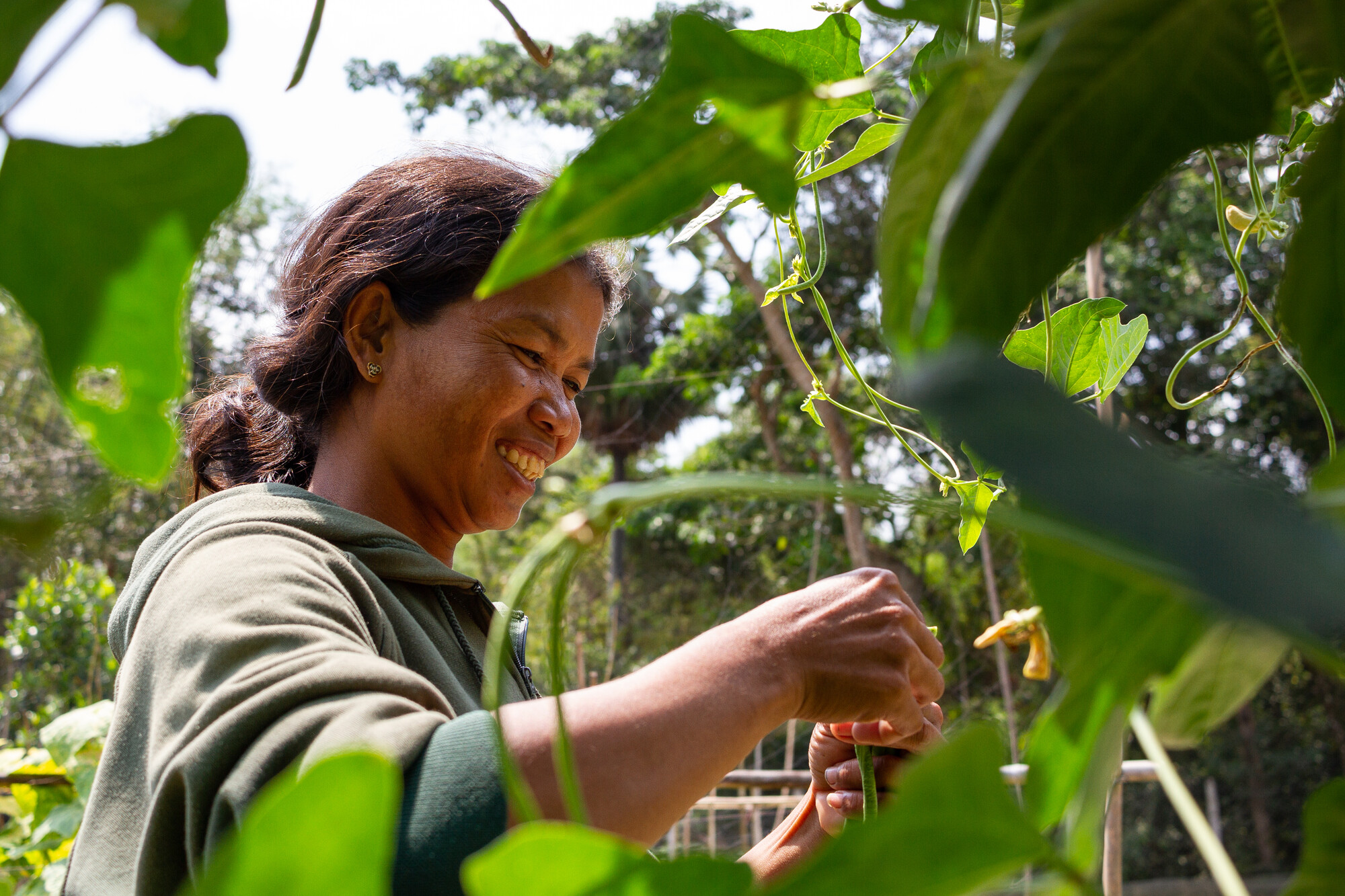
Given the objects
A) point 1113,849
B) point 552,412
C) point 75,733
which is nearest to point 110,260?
point 552,412

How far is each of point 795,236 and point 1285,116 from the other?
150mm

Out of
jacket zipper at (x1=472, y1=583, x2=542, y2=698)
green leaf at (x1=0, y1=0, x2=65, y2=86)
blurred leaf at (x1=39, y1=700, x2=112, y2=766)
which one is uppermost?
green leaf at (x1=0, y1=0, x2=65, y2=86)

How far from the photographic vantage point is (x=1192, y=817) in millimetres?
144

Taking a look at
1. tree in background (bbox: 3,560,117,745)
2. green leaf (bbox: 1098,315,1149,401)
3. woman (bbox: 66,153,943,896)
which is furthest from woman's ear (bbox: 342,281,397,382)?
tree in background (bbox: 3,560,117,745)

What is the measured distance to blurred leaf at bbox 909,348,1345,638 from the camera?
6cm

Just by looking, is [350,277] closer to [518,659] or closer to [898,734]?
[518,659]

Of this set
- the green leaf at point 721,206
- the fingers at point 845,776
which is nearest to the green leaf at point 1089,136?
the green leaf at point 721,206

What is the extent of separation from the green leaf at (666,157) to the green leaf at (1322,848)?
0.31 feet

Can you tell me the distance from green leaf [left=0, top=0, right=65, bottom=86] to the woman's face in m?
0.58

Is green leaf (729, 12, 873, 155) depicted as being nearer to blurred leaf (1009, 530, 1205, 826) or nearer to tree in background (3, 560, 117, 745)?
blurred leaf (1009, 530, 1205, 826)

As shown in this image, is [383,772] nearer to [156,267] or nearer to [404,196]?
[156,267]

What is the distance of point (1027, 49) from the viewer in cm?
12

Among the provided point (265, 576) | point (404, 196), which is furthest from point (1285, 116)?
point (404, 196)

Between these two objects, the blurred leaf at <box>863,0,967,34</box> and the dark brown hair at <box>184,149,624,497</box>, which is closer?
the blurred leaf at <box>863,0,967,34</box>
